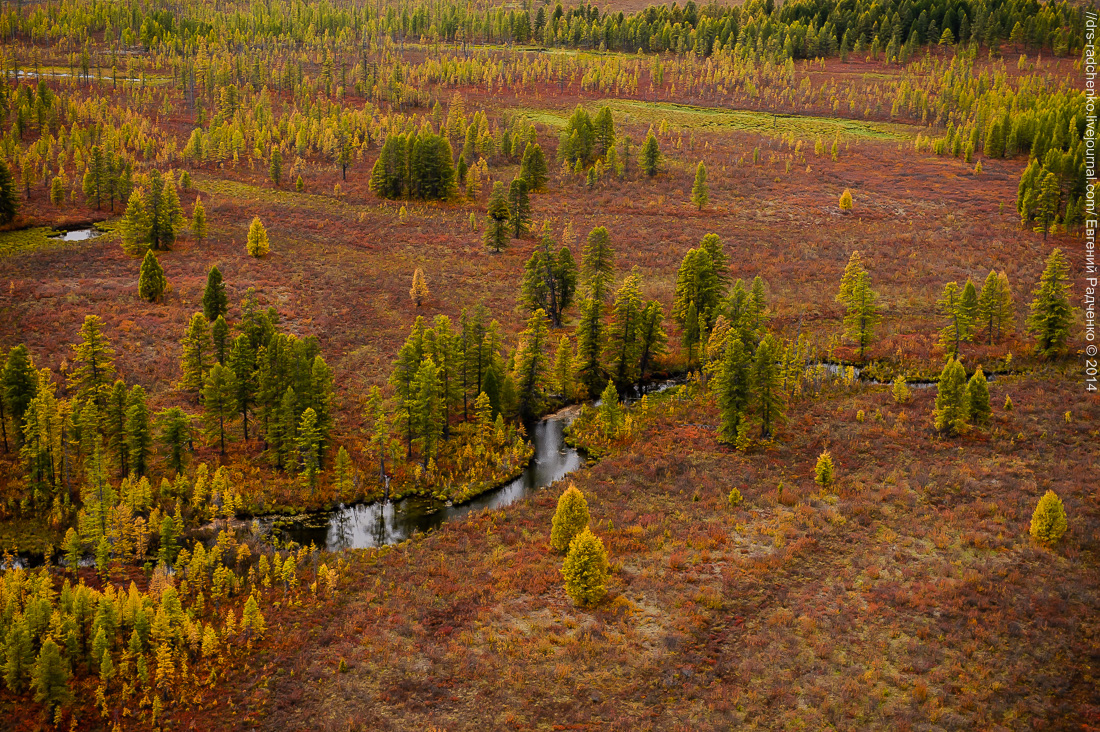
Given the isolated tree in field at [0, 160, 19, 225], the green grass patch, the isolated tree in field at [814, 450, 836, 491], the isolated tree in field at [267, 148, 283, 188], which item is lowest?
the isolated tree in field at [814, 450, 836, 491]

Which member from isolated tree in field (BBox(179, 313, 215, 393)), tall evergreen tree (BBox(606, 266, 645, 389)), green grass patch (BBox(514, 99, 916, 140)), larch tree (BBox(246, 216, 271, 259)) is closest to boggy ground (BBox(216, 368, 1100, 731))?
tall evergreen tree (BBox(606, 266, 645, 389))

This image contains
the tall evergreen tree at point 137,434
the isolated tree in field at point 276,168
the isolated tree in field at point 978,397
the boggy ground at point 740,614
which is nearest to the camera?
the boggy ground at point 740,614

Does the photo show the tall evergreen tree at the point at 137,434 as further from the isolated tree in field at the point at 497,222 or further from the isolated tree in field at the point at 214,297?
the isolated tree in field at the point at 497,222

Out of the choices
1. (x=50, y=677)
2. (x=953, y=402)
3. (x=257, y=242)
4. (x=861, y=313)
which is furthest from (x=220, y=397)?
(x=861, y=313)

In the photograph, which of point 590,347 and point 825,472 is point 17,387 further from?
point 825,472

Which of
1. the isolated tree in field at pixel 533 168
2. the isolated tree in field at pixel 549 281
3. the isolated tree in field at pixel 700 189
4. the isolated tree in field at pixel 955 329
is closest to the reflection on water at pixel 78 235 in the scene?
the isolated tree in field at pixel 533 168

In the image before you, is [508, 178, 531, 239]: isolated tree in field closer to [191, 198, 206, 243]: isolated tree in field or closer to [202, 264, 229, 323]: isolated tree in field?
[191, 198, 206, 243]: isolated tree in field

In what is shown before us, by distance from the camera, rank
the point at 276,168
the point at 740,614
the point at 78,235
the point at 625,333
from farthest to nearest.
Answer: the point at 276,168
the point at 78,235
the point at 625,333
the point at 740,614
